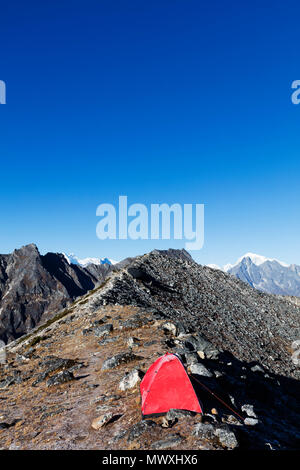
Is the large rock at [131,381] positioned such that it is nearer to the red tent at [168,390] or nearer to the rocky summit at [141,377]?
the rocky summit at [141,377]

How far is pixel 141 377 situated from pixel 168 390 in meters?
2.97

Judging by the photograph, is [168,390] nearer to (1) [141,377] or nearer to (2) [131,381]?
(1) [141,377]

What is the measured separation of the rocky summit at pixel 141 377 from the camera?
10445mm

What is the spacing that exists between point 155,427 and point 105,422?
7.40 feet

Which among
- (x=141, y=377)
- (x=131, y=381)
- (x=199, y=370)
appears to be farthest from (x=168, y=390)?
(x=199, y=370)

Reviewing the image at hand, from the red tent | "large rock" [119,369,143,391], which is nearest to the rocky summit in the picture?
"large rock" [119,369,143,391]

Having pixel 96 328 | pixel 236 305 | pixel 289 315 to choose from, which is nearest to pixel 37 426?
pixel 96 328

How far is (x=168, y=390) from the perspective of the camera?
1223 centimetres

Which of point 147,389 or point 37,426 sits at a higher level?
point 147,389

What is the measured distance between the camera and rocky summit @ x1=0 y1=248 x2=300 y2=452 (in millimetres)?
10445

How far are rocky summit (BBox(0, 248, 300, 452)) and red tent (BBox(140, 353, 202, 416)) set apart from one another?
1.75 feet

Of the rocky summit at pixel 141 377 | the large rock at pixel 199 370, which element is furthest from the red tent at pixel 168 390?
the large rock at pixel 199 370

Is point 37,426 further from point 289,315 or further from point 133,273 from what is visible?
point 289,315
